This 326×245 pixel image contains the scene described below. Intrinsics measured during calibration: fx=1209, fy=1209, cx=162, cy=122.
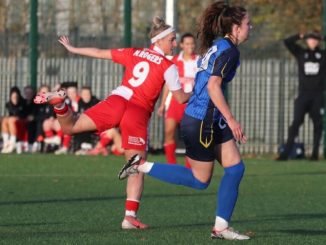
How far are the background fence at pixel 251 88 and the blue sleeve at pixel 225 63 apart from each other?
14823 millimetres

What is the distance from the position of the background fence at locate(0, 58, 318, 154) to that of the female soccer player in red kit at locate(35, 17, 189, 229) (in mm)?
13379

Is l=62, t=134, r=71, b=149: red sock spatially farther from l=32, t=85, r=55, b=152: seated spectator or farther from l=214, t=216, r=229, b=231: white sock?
l=214, t=216, r=229, b=231: white sock

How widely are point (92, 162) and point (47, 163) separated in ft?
2.77


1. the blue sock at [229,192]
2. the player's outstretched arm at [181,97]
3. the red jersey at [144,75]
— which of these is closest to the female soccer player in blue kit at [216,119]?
the blue sock at [229,192]

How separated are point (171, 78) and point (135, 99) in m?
0.38

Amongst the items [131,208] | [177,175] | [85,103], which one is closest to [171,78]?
[131,208]

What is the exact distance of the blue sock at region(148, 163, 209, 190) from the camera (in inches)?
382

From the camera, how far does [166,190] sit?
594 inches

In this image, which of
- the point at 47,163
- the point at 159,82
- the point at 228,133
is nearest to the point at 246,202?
the point at 159,82

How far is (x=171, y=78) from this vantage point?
35.5 ft

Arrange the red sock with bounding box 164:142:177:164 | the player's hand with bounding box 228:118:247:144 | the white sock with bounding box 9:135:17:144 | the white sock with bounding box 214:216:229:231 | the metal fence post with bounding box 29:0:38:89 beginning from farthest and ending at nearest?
the metal fence post with bounding box 29:0:38:89 → the white sock with bounding box 9:135:17:144 → the red sock with bounding box 164:142:177:164 → the white sock with bounding box 214:216:229:231 → the player's hand with bounding box 228:118:247:144

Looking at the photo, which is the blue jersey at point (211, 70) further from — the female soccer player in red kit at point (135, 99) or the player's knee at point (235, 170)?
the female soccer player in red kit at point (135, 99)

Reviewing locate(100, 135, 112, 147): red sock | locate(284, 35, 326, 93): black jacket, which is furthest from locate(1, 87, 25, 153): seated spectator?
locate(284, 35, 326, 93): black jacket

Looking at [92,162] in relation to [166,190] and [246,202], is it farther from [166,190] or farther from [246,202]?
[246,202]
